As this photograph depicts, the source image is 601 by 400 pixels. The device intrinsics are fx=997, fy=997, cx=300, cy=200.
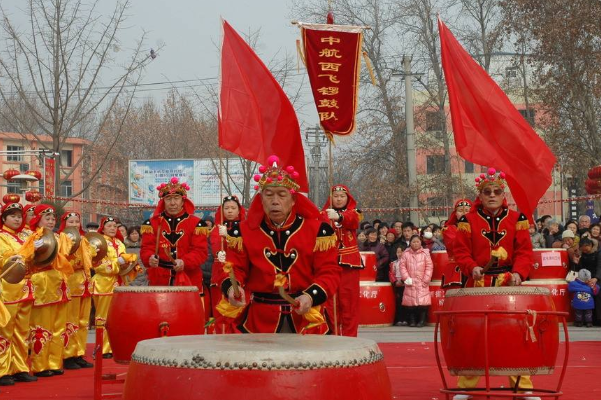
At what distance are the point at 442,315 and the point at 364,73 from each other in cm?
2220

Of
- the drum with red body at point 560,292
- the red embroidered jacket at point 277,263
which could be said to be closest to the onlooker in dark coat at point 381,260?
the drum with red body at point 560,292

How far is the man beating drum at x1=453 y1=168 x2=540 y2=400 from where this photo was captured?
291 inches

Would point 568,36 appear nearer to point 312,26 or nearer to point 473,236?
point 312,26

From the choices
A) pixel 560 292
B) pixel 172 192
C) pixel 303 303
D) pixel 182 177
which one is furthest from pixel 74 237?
pixel 182 177

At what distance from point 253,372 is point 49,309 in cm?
653

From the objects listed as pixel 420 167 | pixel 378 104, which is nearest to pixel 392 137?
pixel 378 104

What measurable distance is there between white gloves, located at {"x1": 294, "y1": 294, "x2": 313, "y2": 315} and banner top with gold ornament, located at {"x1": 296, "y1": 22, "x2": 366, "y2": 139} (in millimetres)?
4867

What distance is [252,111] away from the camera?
8.76m

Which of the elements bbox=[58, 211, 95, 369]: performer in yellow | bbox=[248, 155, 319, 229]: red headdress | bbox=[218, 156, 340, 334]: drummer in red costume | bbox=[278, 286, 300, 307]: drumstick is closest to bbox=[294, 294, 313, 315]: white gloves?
bbox=[278, 286, 300, 307]: drumstick

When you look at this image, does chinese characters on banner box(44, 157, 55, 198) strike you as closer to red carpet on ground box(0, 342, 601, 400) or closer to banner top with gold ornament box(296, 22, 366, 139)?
red carpet on ground box(0, 342, 601, 400)

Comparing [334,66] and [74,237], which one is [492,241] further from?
[74,237]

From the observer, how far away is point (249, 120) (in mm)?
8688

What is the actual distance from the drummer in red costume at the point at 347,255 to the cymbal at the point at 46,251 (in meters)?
2.39

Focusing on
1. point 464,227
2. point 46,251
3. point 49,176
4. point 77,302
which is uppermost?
point 49,176
